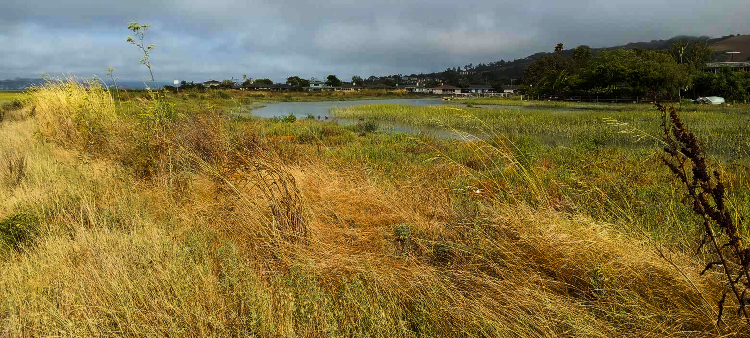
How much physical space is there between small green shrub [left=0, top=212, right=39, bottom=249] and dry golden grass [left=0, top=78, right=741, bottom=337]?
108 millimetres

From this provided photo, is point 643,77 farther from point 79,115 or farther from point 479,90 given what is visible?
point 479,90

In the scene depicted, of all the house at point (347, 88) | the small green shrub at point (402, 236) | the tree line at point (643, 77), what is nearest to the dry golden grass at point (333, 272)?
the small green shrub at point (402, 236)

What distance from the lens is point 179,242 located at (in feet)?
11.7

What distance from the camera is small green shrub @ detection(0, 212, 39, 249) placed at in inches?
147

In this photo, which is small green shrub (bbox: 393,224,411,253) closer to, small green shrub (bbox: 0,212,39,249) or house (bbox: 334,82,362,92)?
small green shrub (bbox: 0,212,39,249)

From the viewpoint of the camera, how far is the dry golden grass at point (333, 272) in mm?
2418

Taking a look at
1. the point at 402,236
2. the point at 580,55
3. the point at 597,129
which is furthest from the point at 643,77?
the point at 402,236

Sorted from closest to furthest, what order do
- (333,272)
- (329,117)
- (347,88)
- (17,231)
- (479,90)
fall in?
(333,272)
(17,231)
(329,117)
(347,88)
(479,90)

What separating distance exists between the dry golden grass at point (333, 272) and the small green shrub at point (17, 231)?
0.11 metres

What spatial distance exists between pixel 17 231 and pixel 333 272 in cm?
295

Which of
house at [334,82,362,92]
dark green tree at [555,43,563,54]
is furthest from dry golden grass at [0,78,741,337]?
house at [334,82,362,92]

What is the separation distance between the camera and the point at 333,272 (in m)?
3.12

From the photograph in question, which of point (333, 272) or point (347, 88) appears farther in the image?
point (347, 88)

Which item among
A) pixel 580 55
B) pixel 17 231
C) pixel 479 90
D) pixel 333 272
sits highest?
pixel 580 55
